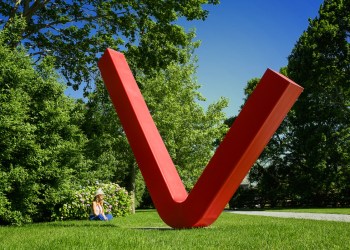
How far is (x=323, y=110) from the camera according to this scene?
98.9 ft

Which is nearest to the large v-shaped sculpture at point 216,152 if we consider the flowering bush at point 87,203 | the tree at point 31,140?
the tree at point 31,140

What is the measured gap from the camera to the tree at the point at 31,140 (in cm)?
1159

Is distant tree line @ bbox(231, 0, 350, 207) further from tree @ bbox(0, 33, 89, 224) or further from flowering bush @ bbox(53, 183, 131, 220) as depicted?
tree @ bbox(0, 33, 89, 224)

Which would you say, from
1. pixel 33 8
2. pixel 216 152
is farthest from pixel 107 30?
pixel 216 152

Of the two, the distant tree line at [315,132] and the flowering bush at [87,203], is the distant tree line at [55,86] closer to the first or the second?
the flowering bush at [87,203]

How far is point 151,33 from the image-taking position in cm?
1689

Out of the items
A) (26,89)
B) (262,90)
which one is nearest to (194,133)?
(26,89)

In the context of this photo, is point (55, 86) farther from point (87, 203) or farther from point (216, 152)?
point (216, 152)

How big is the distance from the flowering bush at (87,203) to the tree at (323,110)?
14274 mm

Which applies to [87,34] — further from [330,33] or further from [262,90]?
[330,33]

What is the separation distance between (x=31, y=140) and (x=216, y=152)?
6.89 m

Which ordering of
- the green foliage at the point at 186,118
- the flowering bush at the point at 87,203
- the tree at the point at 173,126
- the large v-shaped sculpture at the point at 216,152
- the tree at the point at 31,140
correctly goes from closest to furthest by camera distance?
the large v-shaped sculpture at the point at 216,152 → the tree at the point at 31,140 → the flowering bush at the point at 87,203 → the tree at the point at 173,126 → the green foliage at the point at 186,118

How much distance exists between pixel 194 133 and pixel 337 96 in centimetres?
1040

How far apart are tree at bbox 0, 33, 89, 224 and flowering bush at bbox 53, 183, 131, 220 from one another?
2.21 feet
